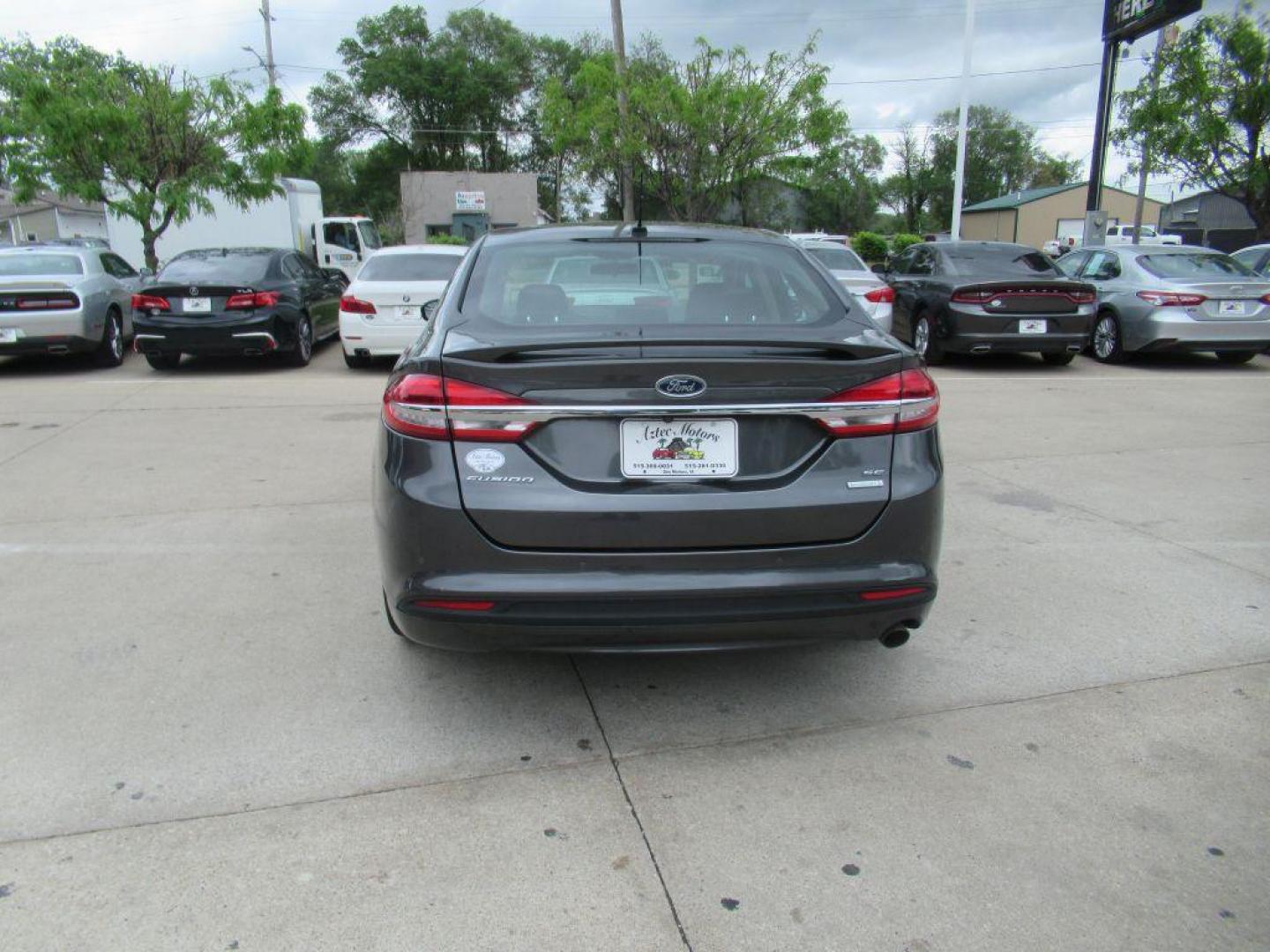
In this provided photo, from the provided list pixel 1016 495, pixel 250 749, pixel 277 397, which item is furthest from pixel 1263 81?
pixel 250 749

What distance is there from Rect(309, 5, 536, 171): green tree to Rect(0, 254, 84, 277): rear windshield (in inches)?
1926

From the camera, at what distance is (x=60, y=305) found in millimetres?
10602

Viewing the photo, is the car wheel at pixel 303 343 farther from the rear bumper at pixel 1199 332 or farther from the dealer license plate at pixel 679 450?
the rear bumper at pixel 1199 332

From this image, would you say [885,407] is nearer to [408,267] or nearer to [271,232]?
[408,267]

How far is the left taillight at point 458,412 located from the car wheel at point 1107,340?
36.8 feet

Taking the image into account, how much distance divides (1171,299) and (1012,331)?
78.2 inches

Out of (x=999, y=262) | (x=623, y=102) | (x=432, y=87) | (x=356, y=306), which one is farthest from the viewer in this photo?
(x=432, y=87)

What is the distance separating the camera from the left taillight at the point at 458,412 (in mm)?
2668

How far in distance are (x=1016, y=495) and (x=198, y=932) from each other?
511cm

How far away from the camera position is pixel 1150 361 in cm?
1244

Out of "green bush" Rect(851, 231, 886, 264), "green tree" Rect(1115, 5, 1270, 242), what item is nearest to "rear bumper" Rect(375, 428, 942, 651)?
"green tree" Rect(1115, 5, 1270, 242)

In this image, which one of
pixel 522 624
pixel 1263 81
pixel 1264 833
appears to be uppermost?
pixel 1263 81

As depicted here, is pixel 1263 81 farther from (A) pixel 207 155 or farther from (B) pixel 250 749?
(B) pixel 250 749

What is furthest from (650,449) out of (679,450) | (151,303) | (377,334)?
(151,303)
